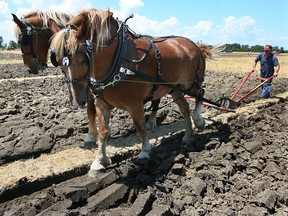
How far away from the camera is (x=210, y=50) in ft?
22.1

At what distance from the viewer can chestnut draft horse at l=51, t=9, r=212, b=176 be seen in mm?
3799

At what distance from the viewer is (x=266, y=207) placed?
361 centimetres

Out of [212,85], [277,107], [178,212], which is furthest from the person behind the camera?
[212,85]

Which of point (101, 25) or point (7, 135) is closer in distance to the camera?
point (101, 25)

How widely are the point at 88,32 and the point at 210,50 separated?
11.4 ft

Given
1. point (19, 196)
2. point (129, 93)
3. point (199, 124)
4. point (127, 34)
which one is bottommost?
point (19, 196)

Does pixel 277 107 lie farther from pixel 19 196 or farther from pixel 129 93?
pixel 19 196

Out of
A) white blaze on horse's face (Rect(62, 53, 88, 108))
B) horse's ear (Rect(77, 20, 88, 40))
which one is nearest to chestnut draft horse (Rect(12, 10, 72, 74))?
horse's ear (Rect(77, 20, 88, 40))

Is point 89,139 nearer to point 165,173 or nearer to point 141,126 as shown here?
point 141,126

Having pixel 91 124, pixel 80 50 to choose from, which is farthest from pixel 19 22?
Result: pixel 80 50

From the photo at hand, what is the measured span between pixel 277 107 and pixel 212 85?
3.80 meters

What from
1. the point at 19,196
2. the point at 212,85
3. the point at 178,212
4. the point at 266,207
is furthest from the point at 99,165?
the point at 212,85

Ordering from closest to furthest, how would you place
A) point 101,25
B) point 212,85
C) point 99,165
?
point 101,25, point 99,165, point 212,85

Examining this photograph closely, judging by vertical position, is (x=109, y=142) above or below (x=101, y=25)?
below
